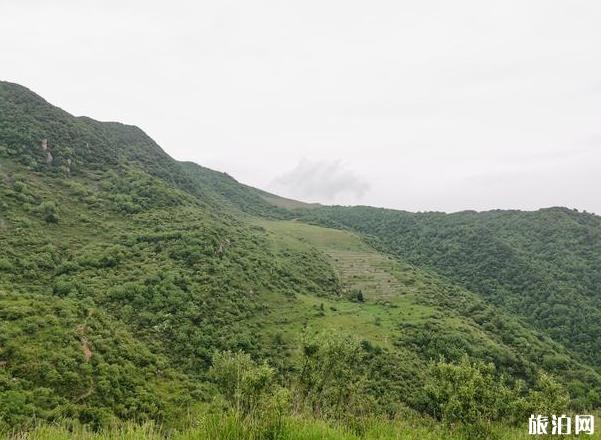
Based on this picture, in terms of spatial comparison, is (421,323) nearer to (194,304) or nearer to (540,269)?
(194,304)

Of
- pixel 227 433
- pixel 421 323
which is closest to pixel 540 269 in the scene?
pixel 421 323

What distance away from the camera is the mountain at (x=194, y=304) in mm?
45500

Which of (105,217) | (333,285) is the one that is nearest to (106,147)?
(105,217)

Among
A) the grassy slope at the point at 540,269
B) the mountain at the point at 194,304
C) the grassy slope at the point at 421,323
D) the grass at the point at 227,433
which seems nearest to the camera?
the grass at the point at 227,433

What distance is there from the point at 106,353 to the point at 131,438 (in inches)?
2052

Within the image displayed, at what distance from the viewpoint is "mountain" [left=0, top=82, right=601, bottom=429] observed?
4550cm

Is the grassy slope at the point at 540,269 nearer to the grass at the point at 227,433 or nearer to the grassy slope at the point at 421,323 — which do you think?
the grassy slope at the point at 421,323

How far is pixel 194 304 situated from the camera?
251 ft

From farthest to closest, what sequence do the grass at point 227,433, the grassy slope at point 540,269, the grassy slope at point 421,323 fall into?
1. the grassy slope at point 540,269
2. the grassy slope at point 421,323
3. the grass at point 227,433

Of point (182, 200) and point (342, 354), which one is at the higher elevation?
point (182, 200)

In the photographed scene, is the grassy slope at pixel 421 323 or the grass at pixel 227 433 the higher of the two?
the grass at pixel 227 433

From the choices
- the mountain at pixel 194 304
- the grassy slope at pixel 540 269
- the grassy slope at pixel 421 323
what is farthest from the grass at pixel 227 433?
the grassy slope at pixel 540 269

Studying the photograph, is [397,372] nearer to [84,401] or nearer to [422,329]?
[422,329]

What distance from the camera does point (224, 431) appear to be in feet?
20.7
